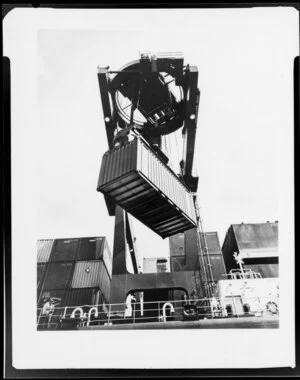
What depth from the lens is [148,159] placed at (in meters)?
8.50

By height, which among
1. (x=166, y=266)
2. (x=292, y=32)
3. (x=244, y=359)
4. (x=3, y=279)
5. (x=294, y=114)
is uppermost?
(x=292, y=32)

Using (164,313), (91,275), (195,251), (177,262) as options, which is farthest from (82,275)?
(164,313)

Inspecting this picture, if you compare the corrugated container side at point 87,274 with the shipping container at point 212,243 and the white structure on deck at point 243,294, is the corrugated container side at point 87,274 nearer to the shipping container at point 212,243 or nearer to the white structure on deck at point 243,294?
the shipping container at point 212,243

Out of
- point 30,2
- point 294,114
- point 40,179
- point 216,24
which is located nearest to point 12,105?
point 40,179

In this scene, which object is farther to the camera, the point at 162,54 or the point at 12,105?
the point at 162,54

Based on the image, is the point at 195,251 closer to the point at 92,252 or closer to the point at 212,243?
the point at 212,243

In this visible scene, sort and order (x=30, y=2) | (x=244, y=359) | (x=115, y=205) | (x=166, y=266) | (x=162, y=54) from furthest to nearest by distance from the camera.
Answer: (x=166, y=266)
(x=115, y=205)
(x=162, y=54)
(x=30, y=2)
(x=244, y=359)

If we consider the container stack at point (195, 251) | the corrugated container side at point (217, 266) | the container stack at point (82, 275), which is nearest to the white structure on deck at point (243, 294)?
the container stack at point (195, 251)

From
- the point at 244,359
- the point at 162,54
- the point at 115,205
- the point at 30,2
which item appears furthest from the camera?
the point at 115,205

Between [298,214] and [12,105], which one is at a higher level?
[12,105]

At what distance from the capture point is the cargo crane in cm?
784

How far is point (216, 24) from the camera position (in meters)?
4.66

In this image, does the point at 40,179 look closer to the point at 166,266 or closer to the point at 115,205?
the point at 115,205

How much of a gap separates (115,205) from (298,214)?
589 centimetres
